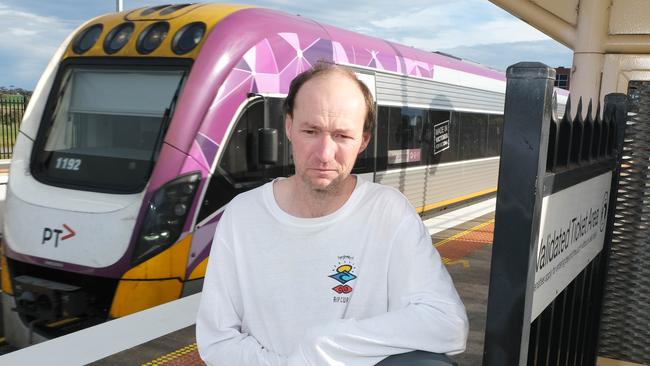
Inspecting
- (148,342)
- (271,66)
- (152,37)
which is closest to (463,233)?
(271,66)

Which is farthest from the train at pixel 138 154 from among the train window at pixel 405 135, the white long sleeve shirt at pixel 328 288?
the white long sleeve shirt at pixel 328 288

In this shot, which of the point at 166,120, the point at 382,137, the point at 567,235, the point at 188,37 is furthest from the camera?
the point at 382,137

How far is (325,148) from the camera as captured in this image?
1486 millimetres

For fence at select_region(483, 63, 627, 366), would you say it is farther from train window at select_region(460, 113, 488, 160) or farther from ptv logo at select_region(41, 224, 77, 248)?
train window at select_region(460, 113, 488, 160)

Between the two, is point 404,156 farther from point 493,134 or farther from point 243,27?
point 493,134

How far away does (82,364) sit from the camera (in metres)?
3.06

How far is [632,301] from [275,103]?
3577 millimetres

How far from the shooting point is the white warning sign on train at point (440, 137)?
9219 mm

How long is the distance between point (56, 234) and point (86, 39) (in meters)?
2.03

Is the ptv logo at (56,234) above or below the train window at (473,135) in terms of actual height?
below

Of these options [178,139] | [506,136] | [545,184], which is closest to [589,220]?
[545,184]

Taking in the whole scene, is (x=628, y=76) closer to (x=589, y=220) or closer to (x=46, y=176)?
(x=589, y=220)

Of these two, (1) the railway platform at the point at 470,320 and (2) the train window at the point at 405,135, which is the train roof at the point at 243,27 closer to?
(2) the train window at the point at 405,135

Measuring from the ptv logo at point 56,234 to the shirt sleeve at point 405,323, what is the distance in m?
3.79
